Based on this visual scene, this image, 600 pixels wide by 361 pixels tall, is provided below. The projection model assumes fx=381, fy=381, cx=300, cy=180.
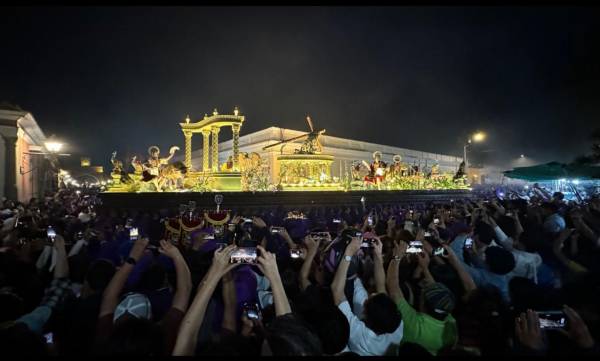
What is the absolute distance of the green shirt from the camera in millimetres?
2879

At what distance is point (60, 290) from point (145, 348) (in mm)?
2015

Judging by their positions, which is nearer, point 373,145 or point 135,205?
point 135,205

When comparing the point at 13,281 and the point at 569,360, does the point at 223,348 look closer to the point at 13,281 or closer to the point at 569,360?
the point at 569,360

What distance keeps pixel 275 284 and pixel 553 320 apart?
6.55 feet

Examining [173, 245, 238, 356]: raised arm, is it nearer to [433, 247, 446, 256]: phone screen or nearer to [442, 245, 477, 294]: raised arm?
[442, 245, 477, 294]: raised arm

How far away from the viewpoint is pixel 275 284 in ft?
8.18

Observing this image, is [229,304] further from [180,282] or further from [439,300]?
[439,300]

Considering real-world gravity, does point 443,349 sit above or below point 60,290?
below

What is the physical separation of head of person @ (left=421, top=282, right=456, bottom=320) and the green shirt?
10cm

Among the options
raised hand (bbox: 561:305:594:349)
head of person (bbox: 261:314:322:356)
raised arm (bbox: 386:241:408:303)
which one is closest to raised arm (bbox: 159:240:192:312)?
head of person (bbox: 261:314:322:356)

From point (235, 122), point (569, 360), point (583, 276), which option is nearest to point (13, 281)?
point (569, 360)

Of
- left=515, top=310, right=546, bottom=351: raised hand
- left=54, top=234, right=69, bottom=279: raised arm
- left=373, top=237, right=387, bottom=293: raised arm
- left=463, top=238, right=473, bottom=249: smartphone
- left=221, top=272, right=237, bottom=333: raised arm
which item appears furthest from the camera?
left=463, top=238, right=473, bottom=249: smartphone

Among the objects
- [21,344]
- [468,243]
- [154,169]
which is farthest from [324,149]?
[21,344]

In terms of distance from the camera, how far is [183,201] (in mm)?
17391
